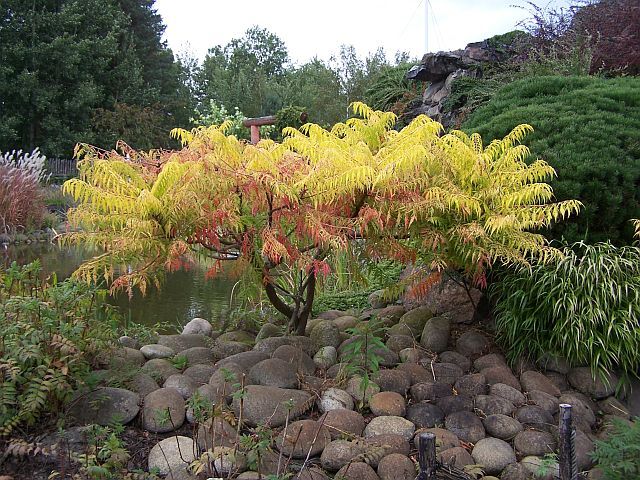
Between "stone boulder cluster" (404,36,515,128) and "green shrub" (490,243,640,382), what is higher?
"stone boulder cluster" (404,36,515,128)

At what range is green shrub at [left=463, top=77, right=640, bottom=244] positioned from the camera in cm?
370

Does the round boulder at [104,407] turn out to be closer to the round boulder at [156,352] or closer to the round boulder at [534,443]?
the round boulder at [156,352]

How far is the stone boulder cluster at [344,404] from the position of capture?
2533mm

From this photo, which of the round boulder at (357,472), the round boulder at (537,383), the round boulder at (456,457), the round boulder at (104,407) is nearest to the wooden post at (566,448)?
the round boulder at (456,457)

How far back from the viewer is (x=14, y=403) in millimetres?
2400

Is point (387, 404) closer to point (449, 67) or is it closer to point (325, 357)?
point (325, 357)

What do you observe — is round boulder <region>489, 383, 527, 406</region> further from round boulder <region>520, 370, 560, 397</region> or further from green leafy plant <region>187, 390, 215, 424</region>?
green leafy plant <region>187, 390, 215, 424</region>

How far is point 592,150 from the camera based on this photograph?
3.79m

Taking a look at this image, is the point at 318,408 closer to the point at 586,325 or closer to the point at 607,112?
the point at 586,325

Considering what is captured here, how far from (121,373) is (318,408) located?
41.2 inches

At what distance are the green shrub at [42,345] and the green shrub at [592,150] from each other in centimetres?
293

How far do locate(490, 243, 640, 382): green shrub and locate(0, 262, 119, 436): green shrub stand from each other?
2406mm

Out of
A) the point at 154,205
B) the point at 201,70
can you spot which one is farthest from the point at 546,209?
the point at 201,70

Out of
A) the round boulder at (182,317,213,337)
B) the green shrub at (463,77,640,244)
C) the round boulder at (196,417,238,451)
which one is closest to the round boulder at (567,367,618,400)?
the green shrub at (463,77,640,244)
